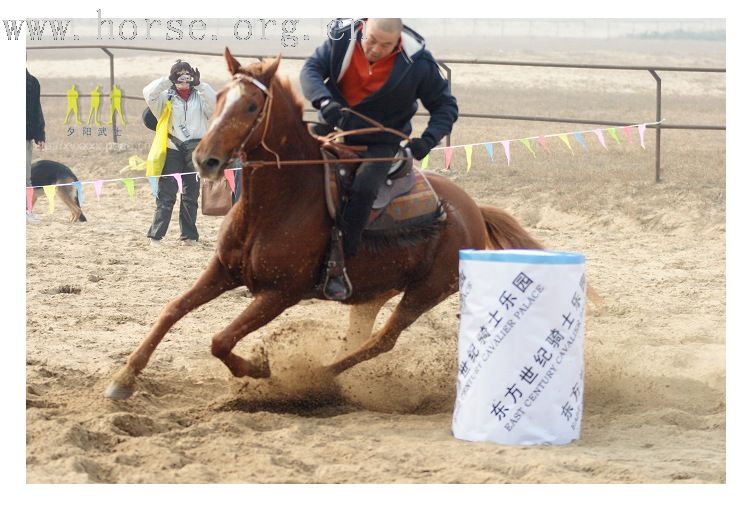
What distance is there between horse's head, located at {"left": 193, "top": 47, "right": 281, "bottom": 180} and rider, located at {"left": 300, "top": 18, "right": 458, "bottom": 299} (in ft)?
1.63

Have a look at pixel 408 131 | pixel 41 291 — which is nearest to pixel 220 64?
pixel 41 291

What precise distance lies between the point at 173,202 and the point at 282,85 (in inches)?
233

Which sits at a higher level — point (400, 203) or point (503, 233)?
point (400, 203)

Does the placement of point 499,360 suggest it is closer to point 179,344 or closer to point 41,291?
point 179,344

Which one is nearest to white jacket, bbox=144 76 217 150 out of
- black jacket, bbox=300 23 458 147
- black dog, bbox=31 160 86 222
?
black dog, bbox=31 160 86 222

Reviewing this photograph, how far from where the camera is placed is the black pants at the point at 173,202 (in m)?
11.4

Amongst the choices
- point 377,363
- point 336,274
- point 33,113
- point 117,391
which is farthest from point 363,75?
point 33,113

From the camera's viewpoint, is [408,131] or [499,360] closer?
[499,360]

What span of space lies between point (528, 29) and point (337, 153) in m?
83.4

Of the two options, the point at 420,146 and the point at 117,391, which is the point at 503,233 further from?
Result: the point at 117,391

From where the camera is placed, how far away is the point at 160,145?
11305mm

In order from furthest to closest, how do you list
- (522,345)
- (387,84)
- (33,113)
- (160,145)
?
(33,113)
(160,145)
(387,84)
(522,345)

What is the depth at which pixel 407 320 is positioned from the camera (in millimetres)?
6547

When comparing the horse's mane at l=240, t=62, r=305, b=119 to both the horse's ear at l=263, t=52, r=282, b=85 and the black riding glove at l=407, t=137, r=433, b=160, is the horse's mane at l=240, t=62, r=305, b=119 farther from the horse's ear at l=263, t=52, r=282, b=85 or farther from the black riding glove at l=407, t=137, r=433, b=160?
the black riding glove at l=407, t=137, r=433, b=160
